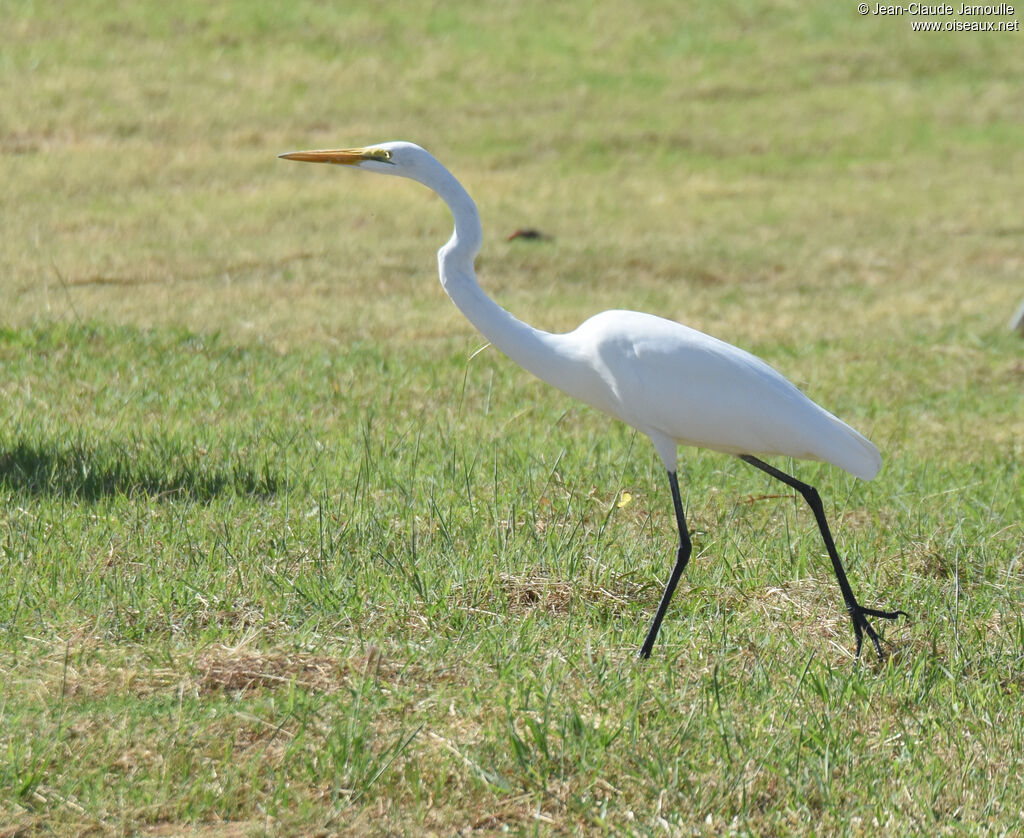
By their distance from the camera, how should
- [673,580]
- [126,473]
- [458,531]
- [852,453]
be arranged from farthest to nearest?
[126,473], [458,531], [852,453], [673,580]

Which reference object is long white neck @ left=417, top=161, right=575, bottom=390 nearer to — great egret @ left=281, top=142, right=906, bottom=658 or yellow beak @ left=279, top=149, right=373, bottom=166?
great egret @ left=281, top=142, right=906, bottom=658

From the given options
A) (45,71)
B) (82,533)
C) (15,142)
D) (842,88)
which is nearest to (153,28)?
(45,71)

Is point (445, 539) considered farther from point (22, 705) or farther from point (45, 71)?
point (45, 71)

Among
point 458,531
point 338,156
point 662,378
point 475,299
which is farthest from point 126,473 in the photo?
point 662,378

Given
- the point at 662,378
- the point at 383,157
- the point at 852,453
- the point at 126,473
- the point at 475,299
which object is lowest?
the point at 126,473

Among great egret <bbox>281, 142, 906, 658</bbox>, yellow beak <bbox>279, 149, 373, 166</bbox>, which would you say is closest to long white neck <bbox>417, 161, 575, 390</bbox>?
great egret <bbox>281, 142, 906, 658</bbox>

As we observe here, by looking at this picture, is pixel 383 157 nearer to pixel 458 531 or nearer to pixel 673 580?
pixel 458 531

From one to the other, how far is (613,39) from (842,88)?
11.7ft

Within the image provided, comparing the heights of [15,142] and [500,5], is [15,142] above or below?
below

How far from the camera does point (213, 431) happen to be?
550 cm

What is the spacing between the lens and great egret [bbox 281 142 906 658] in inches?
150

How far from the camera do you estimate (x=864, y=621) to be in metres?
3.75

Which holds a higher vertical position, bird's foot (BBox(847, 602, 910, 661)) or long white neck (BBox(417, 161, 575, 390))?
long white neck (BBox(417, 161, 575, 390))

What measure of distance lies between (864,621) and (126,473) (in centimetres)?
259
